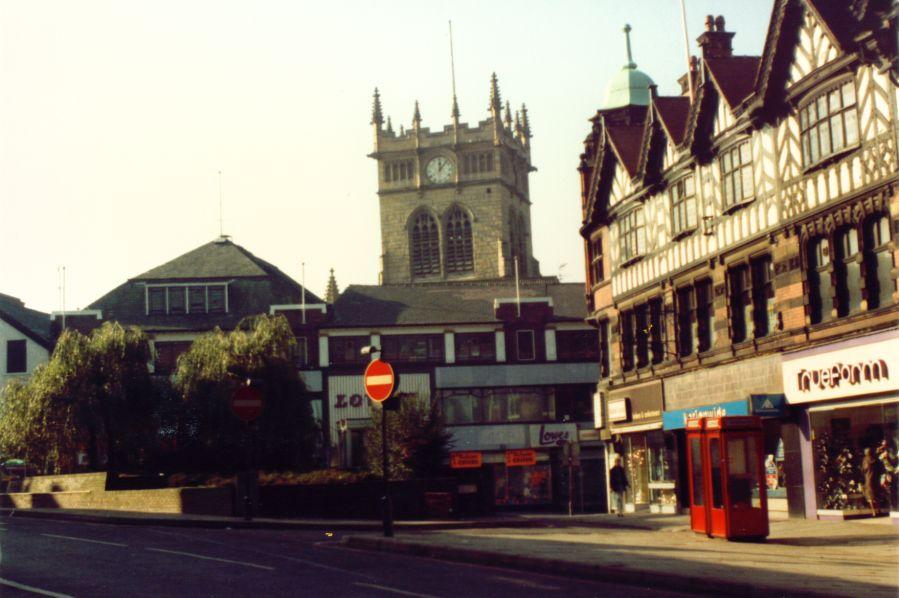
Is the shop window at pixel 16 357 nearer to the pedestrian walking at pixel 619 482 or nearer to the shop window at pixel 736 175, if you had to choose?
the pedestrian walking at pixel 619 482

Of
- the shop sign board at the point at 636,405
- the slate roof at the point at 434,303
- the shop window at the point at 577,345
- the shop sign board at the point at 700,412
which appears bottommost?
the shop sign board at the point at 700,412

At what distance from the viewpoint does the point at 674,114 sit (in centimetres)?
3644

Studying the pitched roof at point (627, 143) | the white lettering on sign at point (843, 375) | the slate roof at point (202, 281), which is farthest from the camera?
the slate roof at point (202, 281)

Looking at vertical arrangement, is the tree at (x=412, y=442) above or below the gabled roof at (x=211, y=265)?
below

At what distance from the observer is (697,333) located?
113 feet

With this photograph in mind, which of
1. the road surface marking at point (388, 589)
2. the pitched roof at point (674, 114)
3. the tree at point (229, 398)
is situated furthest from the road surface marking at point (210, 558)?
the tree at point (229, 398)

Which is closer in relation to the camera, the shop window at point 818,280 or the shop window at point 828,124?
the shop window at point 828,124

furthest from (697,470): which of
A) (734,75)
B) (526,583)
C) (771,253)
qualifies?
(734,75)

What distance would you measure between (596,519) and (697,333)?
5796 millimetres

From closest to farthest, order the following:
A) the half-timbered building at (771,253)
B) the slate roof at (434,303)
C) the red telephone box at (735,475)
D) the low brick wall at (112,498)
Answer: the red telephone box at (735,475) < the half-timbered building at (771,253) < the low brick wall at (112,498) < the slate roof at (434,303)

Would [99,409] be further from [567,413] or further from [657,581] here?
[657,581]

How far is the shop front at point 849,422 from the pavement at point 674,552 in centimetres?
72

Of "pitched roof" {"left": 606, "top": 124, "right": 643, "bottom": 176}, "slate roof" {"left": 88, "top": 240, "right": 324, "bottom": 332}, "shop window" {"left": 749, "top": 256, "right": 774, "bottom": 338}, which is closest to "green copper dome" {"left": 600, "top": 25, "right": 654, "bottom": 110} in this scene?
"pitched roof" {"left": 606, "top": 124, "right": 643, "bottom": 176}

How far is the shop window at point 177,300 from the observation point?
73.9m
